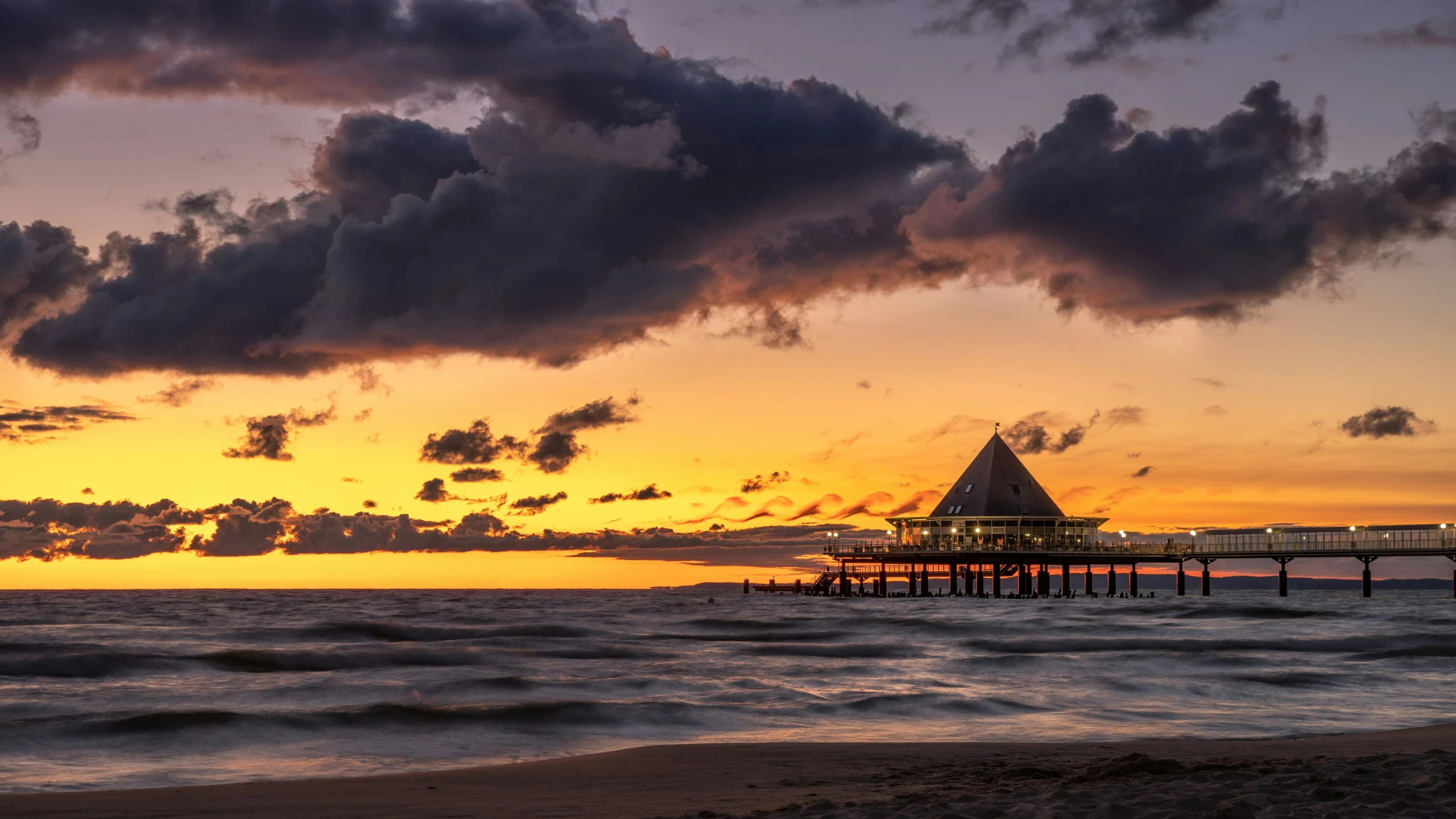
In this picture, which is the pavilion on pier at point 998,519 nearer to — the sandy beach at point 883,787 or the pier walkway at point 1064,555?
the pier walkway at point 1064,555

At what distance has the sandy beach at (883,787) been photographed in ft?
33.1

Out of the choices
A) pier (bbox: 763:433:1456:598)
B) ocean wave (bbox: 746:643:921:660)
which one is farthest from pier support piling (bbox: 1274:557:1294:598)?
ocean wave (bbox: 746:643:921:660)

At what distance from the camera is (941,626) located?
194ft

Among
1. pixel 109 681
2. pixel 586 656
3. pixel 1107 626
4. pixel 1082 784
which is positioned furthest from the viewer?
pixel 1107 626

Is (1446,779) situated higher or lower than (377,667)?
higher

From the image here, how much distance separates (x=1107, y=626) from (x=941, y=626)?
26.0 feet

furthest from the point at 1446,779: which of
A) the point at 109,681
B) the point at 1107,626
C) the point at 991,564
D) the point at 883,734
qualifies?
the point at 991,564

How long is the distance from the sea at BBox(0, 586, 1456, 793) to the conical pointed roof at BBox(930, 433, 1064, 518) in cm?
4186

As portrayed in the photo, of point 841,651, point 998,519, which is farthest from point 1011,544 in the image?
point 841,651

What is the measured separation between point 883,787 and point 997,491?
91.4 m

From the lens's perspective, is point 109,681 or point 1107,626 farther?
point 1107,626

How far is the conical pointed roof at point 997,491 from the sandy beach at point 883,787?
277 ft

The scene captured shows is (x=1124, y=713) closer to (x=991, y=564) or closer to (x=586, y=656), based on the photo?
(x=586, y=656)

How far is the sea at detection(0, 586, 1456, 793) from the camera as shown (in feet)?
60.9
